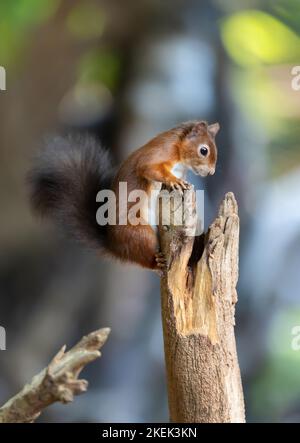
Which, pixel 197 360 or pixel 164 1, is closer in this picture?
pixel 197 360

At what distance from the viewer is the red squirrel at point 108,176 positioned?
6.37ft

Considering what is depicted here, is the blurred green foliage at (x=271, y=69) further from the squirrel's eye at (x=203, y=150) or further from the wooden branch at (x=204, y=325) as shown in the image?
the wooden branch at (x=204, y=325)

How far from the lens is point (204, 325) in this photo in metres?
1.67

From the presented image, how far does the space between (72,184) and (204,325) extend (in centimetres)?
79

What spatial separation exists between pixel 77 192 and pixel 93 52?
84 centimetres

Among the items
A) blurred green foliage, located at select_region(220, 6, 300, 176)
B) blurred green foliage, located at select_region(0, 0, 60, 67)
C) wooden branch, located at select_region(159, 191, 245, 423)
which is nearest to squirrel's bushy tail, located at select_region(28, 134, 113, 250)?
wooden branch, located at select_region(159, 191, 245, 423)

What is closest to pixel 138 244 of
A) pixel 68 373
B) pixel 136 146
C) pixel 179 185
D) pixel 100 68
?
pixel 179 185

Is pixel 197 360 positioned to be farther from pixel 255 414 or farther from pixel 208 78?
pixel 208 78

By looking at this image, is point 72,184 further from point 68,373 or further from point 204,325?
point 68,373

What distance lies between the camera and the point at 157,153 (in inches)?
77.5

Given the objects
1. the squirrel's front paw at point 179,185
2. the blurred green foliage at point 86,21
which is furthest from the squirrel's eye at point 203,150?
the blurred green foliage at point 86,21

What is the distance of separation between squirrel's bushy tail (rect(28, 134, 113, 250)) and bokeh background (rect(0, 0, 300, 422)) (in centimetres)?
52

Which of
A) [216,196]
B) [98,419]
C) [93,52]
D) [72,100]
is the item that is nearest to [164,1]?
[93,52]

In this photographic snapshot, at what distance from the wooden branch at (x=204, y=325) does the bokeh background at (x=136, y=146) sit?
0.94m
